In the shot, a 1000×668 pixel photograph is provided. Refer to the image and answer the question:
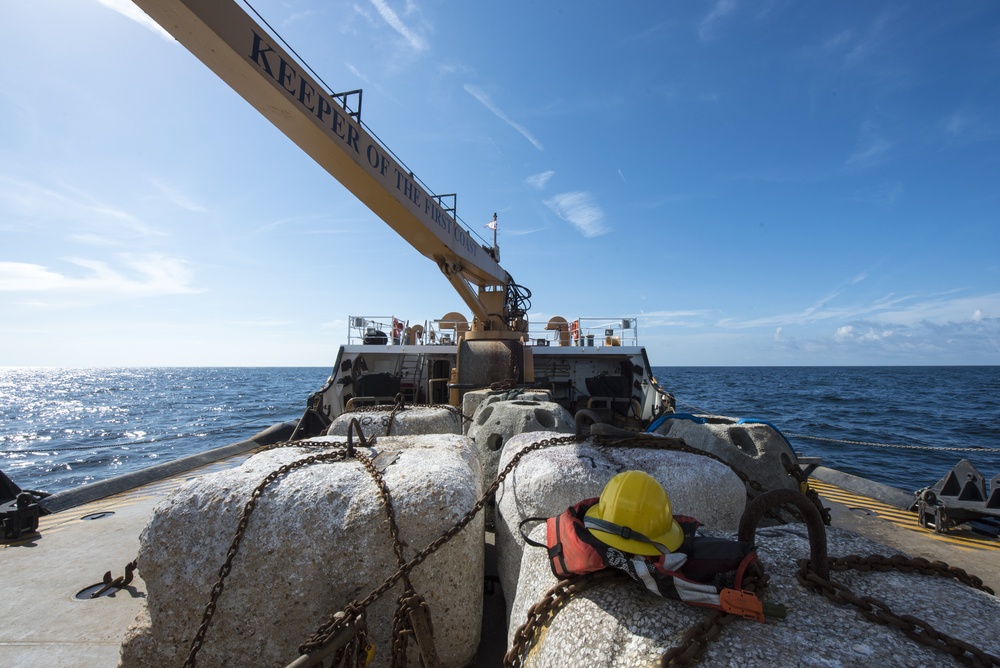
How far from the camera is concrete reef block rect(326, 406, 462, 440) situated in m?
4.90

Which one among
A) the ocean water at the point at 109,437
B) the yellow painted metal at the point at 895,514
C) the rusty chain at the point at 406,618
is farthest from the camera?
the ocean water at the point at 109,437

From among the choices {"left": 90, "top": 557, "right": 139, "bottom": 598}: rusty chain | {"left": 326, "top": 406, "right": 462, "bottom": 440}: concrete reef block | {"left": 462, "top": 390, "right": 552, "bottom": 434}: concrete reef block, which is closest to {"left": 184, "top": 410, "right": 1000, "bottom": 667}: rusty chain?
{"left": 326, "top": 406, "right": 462, "bottom": 440}: concrete reef block

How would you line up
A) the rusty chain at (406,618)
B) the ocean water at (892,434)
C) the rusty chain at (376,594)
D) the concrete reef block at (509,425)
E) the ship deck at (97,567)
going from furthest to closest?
the ocean water at (892,434)
the concrete reef block at (509,425)
the ship deck at (97,567)
the rusty chain at (406,618)
the rusty chain at (376,594)

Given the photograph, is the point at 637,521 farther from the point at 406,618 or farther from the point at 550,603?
the point at 406,618

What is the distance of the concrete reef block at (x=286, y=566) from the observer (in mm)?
2414

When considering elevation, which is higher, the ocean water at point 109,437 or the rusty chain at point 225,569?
the rusty chain at point 225,569

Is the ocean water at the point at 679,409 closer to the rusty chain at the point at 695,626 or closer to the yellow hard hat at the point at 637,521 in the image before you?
the rusty chain at the point at 695,626

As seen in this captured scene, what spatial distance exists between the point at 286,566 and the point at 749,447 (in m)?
3.74

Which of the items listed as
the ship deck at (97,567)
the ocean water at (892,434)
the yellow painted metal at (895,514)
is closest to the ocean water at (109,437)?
the ship deck at (97,567)

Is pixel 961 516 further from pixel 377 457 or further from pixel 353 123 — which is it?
pixel 353 123

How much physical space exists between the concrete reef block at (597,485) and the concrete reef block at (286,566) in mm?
563

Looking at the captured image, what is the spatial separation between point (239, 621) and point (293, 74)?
19.7 feet

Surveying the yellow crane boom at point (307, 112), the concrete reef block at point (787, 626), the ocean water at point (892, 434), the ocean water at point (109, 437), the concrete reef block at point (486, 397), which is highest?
the yellow crane boom at point (307, 112)

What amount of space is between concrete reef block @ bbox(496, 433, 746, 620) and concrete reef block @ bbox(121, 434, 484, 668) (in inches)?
22.2
